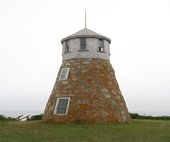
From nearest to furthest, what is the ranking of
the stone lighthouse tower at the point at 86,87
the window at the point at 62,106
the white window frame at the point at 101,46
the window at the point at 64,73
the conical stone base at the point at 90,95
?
the conical stone base at the point at 90,95
the stone lighthouse tower at the point at 86,87
the window at the point at 62,106
the window at the point at 64,73
the white window frame at the point at 101,46

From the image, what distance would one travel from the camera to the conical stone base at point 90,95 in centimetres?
2122

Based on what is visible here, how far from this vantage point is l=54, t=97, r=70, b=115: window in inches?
859

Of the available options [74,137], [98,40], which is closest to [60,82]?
[98,40]

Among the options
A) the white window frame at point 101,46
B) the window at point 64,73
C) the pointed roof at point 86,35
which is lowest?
the window at point 64,73

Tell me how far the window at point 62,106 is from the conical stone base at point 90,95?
0.28 m

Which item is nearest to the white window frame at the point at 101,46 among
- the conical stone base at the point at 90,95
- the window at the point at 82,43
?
the conical stone base at the point at 90,95

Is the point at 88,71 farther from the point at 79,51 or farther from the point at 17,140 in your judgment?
the point at 17,140

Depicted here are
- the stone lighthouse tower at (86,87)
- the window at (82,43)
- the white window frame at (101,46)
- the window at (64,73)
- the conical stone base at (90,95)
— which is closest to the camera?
the conical stone base at (90,95)

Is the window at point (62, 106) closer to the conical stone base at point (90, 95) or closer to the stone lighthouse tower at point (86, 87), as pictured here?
the stone lighthouse tower at point (86, 87)

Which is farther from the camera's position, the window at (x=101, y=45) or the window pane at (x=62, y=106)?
the window at (x=101, y=45)

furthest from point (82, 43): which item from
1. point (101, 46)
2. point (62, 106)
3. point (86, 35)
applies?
point (62, 106)

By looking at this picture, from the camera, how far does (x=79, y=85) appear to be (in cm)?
2248

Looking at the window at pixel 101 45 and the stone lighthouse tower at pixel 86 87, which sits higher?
the window at pixel 101 45

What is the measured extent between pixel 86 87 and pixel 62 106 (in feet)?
8.06
